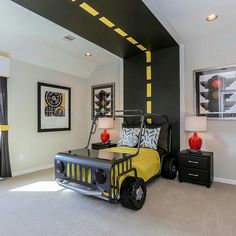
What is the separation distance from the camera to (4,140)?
357cm

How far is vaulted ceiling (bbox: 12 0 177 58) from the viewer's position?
2307 mm

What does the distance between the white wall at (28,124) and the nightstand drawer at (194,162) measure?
3.03 meters

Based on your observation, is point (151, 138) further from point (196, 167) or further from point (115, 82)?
point (115, 82)

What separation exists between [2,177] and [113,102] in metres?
2.96

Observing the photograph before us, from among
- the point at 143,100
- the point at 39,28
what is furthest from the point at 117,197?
the point at 39,28

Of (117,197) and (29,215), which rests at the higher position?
(117,197)

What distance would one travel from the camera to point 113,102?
4.92 m

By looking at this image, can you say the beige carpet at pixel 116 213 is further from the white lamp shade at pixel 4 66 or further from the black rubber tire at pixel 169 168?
the white lamp shade at pixel 4 66

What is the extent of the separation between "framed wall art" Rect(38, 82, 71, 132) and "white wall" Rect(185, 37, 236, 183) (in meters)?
A: 3.03

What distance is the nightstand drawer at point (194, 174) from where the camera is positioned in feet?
10.1

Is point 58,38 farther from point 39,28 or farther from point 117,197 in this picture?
point 117,197

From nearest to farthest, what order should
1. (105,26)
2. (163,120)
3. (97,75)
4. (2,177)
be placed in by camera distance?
(105,26), (2,177), (163,120), (97,75)

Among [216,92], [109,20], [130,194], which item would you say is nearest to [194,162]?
[216,92]

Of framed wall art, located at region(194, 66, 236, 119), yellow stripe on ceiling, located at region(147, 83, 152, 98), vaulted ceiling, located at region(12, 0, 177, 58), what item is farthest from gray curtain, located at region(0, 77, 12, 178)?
framed wall art, located at region(194, 66, 236, 119)
